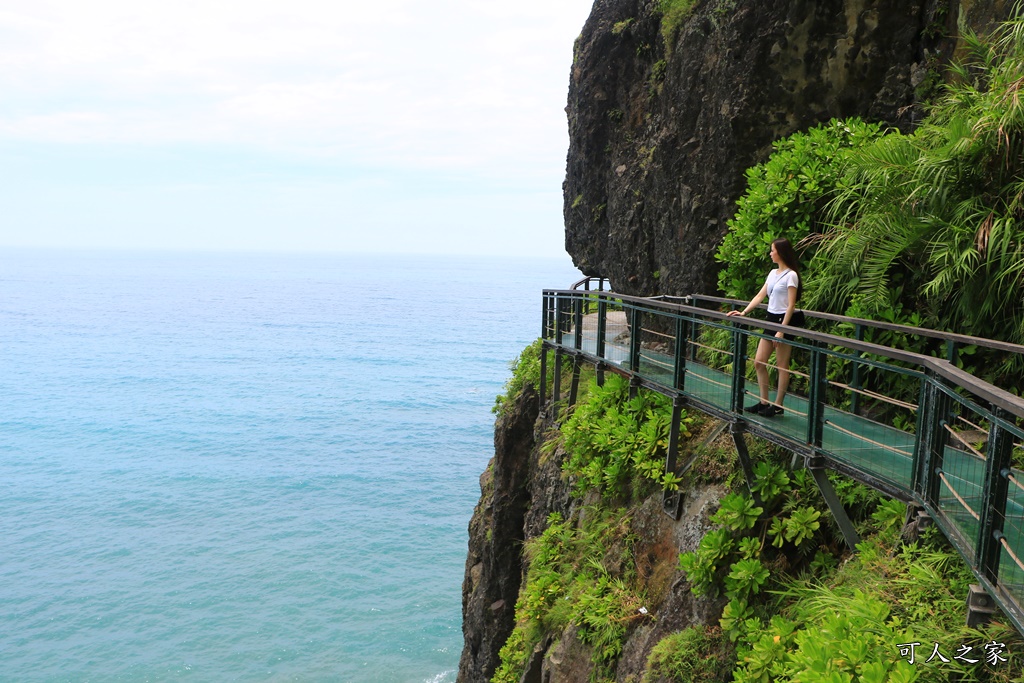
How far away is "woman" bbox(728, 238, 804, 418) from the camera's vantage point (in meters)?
6.22

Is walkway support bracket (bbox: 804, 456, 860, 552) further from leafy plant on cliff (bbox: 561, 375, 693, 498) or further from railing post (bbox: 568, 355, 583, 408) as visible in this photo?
railing post (bbox: 568, 355, 583, 408)

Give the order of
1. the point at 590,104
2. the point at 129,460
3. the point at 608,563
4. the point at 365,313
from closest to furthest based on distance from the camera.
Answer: the point at 608,563 → the point at 590,104 → the point at 129,460 → the point at 365,313

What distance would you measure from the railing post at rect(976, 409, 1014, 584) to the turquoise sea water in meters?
19.9

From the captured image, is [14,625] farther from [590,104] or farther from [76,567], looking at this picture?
[590,104]

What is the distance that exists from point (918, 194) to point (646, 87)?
301 inches

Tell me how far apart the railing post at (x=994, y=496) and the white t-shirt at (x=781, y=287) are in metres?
3.02

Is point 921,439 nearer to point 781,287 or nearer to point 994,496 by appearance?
point 994,496

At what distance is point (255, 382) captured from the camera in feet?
201

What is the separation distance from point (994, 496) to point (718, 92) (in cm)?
Answer: 868

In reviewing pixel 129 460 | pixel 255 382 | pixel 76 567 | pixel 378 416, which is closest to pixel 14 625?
pixel 76 567

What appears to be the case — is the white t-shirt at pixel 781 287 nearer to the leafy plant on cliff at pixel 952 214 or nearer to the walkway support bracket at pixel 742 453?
the walkway support bracket at pixel 742 453

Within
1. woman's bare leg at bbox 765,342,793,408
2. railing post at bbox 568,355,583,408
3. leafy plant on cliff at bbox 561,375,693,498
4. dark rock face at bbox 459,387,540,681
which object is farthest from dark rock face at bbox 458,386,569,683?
woman's bare leg at bbox 765,342,793,408

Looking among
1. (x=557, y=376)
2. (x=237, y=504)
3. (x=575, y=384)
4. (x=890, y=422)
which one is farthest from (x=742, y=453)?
(x=237, y=504)

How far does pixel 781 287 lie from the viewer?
659 centimetres
